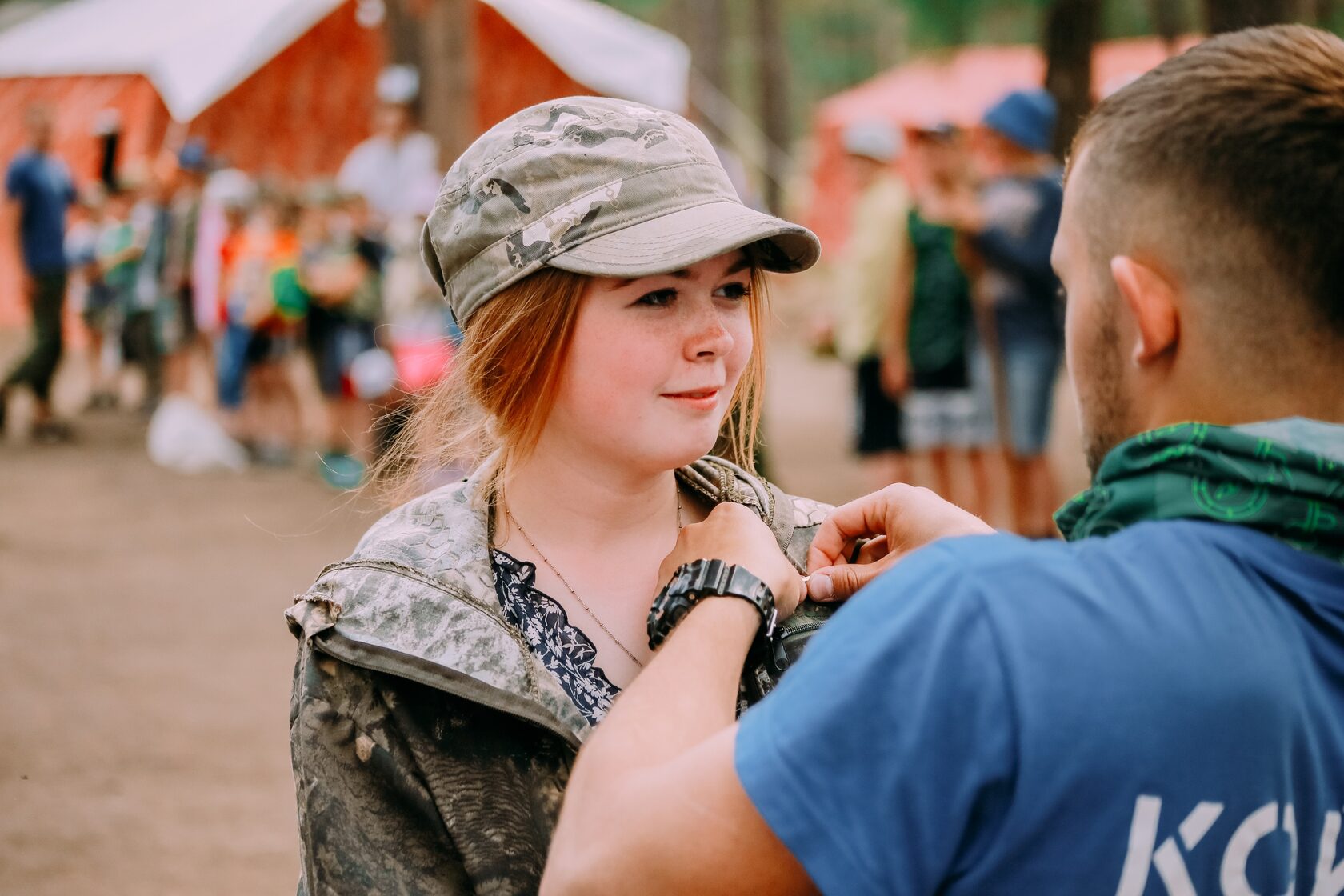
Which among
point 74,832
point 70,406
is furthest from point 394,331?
point 70,406

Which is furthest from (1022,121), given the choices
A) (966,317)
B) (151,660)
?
(151,660)

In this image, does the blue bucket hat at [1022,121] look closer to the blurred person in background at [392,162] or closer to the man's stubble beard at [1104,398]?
the blurred person in background at [392,162]

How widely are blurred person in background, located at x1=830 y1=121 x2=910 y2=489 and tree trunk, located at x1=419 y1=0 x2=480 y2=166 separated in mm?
2386

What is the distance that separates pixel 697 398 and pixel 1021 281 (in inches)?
200

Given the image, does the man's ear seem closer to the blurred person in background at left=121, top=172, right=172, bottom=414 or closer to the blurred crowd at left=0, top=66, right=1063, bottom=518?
the blurred crowd at left=0, top=66, right=1063, bottom=518

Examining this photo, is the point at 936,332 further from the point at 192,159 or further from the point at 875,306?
the point at 192,159

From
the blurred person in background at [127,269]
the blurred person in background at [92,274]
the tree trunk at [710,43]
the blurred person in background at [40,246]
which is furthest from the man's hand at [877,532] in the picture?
the tree trunk at [710,43]

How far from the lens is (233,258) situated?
1080 centimetres

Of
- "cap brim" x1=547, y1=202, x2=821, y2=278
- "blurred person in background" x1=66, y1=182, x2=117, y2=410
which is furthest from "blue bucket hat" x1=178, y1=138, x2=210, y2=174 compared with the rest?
"cap brim" x1=547, y1=202, x2=821, y2=278

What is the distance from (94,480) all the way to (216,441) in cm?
103

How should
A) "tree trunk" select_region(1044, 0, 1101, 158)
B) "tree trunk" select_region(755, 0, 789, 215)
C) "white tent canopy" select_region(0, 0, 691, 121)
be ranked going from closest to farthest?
1. "tree trunk" select_region(1044, 0, 1101, 158)
2. "white tent canopy" select_region(0, 0, 691, 121)
3. "tree trunk" select_region(755, 0, 789, 215)

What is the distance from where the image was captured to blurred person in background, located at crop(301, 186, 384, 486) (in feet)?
32.0

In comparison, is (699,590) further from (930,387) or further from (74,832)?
(930,387)

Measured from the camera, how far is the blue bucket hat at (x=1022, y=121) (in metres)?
6.53
